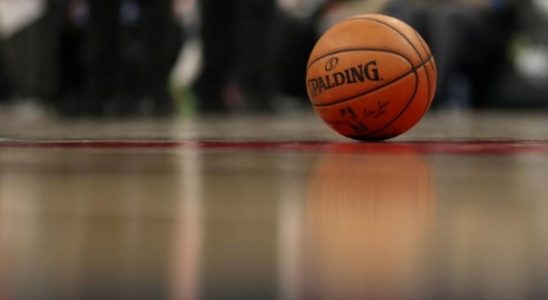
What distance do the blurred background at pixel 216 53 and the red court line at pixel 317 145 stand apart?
2.70 m

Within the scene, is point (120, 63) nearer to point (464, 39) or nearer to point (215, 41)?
point (215, 41)

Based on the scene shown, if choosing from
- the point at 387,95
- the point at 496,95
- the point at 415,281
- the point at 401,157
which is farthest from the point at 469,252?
the point at 496,95

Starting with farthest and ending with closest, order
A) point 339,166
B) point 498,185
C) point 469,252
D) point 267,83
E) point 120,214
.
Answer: point 267,83 → point 339,166 → point 498,185 → point 120,214 → point 469,252

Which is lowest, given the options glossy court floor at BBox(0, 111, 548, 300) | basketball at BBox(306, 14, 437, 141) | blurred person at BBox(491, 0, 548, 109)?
glossy court floor at BBox(0, 111, 548, 300)

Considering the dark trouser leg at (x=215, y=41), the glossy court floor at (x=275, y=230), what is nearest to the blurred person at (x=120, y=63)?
the dark trouser leg at (x=215, y=41)

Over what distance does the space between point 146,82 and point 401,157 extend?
400 centimetres

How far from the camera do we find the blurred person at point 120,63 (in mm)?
5305

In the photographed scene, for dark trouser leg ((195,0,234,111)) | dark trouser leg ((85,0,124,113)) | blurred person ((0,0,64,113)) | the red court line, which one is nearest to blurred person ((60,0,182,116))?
dark trouser leg ((85,0,124,113))

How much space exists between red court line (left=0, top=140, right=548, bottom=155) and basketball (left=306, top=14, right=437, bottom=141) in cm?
8

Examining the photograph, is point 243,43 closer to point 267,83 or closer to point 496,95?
point 267,83

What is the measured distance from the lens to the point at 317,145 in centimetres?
252

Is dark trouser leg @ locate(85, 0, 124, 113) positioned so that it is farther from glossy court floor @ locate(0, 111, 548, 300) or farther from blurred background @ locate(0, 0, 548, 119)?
glossy court floor @ locate(0, 111, 548, 300)

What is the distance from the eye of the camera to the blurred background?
5.49m

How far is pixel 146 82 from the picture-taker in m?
5.84
